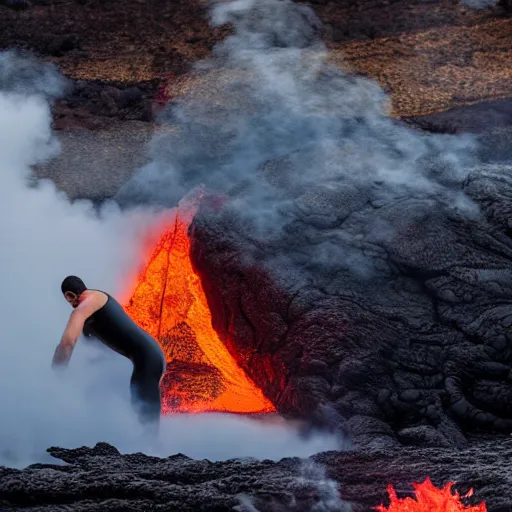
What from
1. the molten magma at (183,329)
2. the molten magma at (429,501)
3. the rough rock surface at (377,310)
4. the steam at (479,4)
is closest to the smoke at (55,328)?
the molten magma at (183,329)

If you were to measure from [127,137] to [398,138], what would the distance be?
2351 mm

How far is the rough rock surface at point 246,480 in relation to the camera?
355cm

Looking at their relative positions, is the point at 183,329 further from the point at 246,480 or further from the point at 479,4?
the point at 479,4

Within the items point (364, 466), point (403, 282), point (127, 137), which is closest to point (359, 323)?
point (403, 282)

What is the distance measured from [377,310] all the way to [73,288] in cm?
183

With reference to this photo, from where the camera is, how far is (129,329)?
5016mm

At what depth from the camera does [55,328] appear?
613 centimetres

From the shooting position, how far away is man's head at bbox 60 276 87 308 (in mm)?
5004

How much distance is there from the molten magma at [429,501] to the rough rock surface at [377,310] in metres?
1.02

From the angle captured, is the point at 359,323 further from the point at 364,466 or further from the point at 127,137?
the point at 127,137

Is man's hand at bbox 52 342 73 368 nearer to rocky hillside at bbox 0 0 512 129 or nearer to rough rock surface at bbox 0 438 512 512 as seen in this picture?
rough rock surface at bbox 0 438 512 512

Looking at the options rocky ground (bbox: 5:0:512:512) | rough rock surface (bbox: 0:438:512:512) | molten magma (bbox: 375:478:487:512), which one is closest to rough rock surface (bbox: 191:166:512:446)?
rocky ground (bbox: 5:0:512:512)

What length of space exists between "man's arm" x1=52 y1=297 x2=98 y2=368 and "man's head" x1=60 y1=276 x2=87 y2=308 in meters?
0.11

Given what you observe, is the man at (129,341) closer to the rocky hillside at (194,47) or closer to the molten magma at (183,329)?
the molten magma at (183,329)
